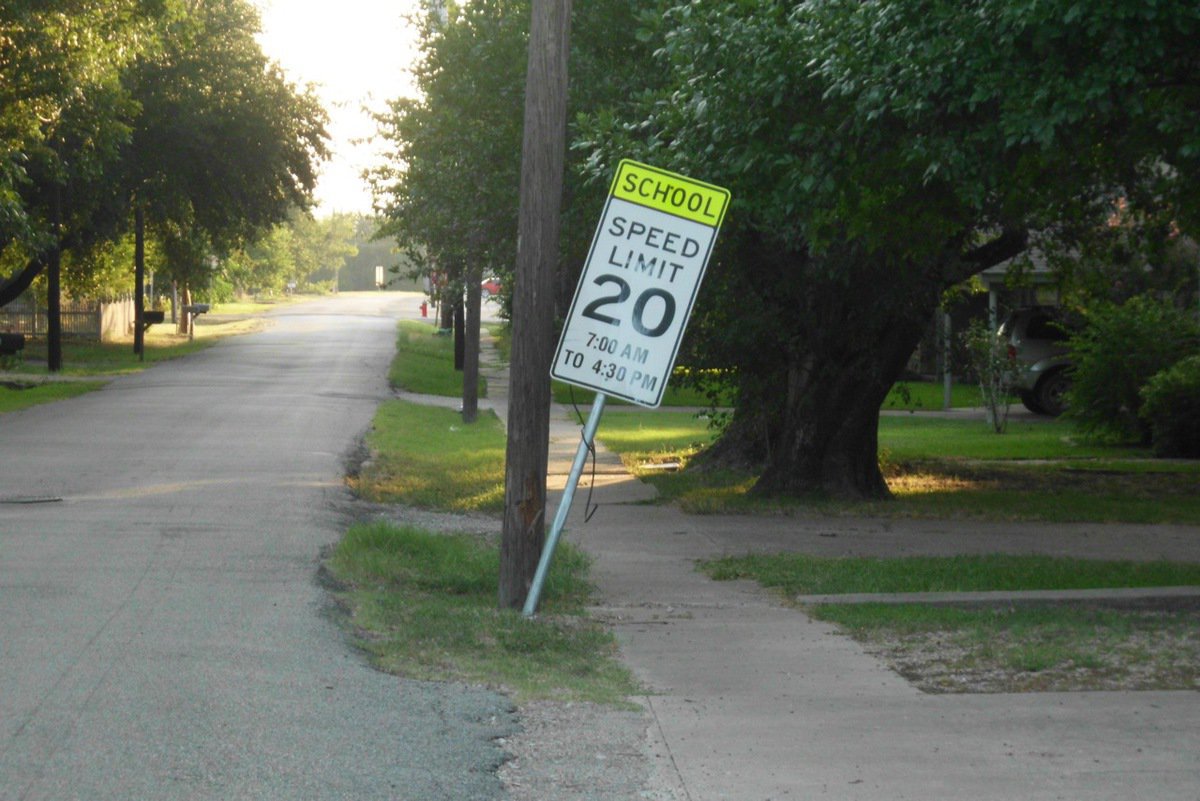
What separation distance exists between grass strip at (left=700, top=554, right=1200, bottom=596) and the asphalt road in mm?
3318

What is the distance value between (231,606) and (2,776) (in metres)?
3.43

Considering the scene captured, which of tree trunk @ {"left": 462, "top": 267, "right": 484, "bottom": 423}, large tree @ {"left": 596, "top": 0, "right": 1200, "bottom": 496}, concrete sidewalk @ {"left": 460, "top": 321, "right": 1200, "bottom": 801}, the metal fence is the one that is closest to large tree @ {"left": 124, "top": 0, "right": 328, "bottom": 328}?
the metal fence

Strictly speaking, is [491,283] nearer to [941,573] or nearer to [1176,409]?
[1176,409]

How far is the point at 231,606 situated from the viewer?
9.09 m

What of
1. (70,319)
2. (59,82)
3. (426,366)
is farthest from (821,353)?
(70,319)

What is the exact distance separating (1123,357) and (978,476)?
436cm

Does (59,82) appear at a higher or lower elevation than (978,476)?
higher

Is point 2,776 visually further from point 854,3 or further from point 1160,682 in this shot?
point 854,3

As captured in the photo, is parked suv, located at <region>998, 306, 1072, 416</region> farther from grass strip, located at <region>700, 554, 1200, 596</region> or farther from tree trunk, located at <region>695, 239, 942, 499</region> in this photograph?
grass strip, located at <region>700, 554, 1200, 596</region>

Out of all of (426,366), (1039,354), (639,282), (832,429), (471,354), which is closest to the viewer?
(639,282)

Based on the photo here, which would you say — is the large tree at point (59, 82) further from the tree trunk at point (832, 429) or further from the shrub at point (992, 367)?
the shrub at point (992, 367)

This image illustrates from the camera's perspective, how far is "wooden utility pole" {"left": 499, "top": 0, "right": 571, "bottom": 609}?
933cm

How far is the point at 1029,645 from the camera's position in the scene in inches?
329

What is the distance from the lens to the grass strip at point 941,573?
34.2 ft
